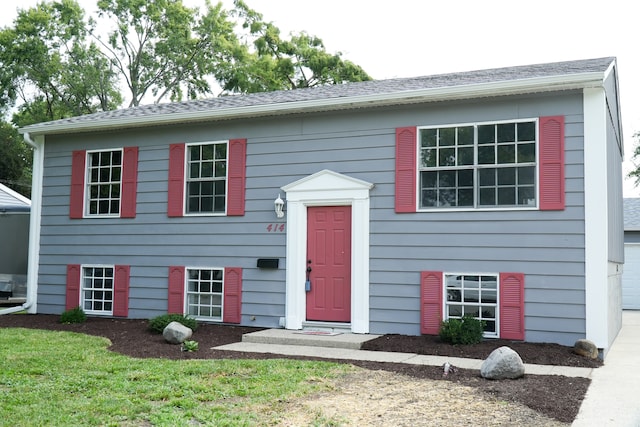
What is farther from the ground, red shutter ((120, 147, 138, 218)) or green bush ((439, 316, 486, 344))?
red shutter ((120, 147, 138, 218))

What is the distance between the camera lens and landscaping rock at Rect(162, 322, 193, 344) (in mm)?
8344

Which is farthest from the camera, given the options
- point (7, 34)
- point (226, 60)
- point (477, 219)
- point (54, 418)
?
point (226, 60)

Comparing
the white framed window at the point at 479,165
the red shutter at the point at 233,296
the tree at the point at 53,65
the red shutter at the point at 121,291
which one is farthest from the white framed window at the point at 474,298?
the tree at the point at 53,65

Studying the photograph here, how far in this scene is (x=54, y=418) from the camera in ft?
14.8

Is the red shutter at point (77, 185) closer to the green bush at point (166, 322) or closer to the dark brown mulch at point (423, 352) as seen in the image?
the dark brown mulch at point (423, 352)

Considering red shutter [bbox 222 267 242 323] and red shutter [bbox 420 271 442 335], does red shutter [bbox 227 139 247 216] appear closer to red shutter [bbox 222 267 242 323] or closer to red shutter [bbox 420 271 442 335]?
red shutter [bbox 222 267 242 323]

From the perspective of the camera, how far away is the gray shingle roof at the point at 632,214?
16719 mm

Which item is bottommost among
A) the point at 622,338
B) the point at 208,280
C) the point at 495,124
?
the point at 622,338

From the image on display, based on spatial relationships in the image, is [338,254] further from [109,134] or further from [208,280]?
[109,134]

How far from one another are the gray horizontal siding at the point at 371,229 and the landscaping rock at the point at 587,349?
0.36 m

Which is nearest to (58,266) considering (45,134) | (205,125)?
(45,134)

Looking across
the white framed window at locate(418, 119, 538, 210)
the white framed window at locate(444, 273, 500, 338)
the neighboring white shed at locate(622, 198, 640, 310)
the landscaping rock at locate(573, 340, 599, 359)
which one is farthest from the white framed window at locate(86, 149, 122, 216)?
the neighboring white shed at locate(622, 198, 640, 310)

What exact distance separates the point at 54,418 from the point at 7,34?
25.9 meters

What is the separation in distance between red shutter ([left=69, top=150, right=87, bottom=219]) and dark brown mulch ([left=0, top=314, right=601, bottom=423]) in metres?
1.93
